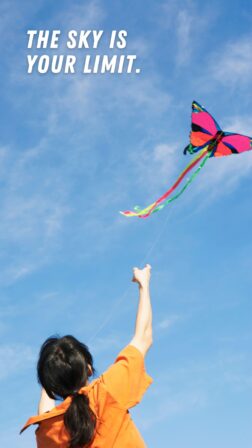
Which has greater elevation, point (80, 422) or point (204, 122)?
Result: point (204, 122)

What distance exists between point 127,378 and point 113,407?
158mm

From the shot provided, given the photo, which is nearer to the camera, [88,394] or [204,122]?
[88,394]

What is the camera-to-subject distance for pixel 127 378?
295 centimetres

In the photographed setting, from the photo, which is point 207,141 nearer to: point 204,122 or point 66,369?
point 204,122

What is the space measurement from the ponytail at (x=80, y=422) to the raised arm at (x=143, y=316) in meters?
0.40

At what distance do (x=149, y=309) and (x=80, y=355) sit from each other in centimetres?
45

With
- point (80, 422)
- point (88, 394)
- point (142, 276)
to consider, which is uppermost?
point (142, 276)

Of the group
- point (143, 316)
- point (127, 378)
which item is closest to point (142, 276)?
point (143, 316)

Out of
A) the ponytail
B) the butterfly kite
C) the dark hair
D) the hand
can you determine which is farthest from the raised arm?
the butterfly kite

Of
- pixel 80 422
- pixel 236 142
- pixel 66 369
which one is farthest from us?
pixel 236 142

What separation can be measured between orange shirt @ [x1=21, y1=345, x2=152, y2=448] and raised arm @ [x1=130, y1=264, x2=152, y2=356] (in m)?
0.08

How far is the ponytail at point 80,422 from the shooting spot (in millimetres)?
2904

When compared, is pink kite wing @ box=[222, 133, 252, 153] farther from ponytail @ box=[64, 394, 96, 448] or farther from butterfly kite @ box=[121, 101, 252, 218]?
ponytail @ box=[64, 394, 96, 448]

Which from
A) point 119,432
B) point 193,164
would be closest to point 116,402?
point 119,432
